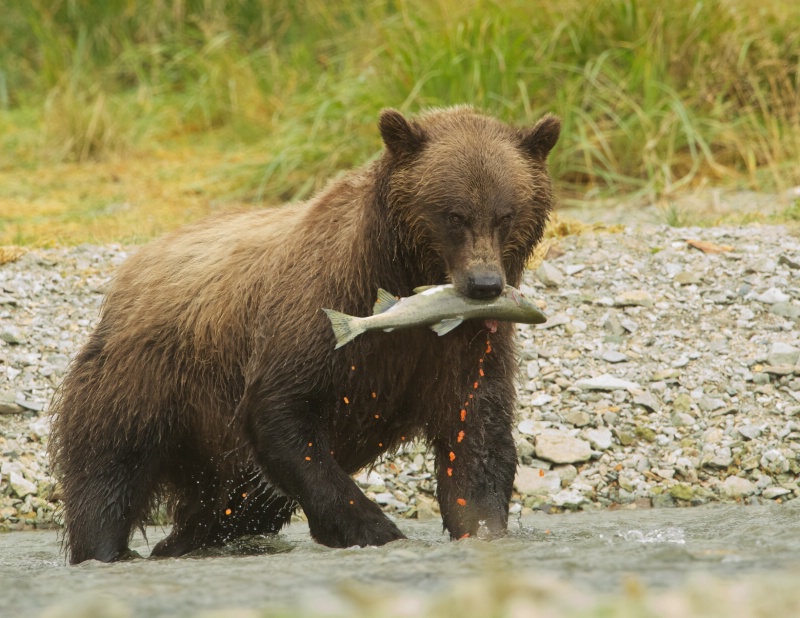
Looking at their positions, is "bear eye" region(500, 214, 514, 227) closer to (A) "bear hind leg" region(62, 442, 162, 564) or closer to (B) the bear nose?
(B) the bear nose

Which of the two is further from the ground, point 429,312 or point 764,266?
point 429,312

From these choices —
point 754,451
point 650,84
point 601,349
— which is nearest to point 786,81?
point 650,84

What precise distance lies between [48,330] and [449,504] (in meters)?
3.96

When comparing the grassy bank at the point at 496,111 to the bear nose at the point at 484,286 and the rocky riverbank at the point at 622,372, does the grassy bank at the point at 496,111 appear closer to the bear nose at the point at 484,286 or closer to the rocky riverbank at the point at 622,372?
the rocky riverbank at the point at 622,372

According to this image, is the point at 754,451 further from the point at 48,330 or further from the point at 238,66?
the point at 238,66

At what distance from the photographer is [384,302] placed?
5.15 metres

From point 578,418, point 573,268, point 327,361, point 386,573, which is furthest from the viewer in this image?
point 573,268

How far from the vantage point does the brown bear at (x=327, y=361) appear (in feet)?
17.2

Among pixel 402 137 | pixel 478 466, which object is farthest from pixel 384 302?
pixel 478 466

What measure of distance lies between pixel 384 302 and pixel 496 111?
6281 mm

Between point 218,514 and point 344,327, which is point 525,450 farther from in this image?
point 344,327

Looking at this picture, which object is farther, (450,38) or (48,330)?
(450,38)

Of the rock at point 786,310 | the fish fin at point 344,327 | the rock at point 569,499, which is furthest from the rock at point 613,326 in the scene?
the fish fin at point 344,327

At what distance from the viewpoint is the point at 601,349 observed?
8031mm
